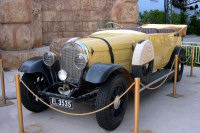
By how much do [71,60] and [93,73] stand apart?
0.63 meters

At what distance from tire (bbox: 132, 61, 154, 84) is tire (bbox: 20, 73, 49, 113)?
1616 millimetres

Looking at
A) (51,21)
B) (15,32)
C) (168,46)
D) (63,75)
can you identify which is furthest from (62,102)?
(51,21)

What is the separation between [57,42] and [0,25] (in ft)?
6.36

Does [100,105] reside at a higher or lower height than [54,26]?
lower

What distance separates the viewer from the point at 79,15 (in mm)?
9406

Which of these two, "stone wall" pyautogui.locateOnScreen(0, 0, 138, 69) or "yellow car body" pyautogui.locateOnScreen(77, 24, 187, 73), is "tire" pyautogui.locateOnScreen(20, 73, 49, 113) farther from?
"stone wall" pyautogui.locateOnScreen(0, 0, 138, 69)

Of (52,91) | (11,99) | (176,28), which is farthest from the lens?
(176,28)

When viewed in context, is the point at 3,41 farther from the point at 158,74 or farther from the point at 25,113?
the point at 158,74

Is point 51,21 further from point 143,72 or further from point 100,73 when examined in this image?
point 100,73

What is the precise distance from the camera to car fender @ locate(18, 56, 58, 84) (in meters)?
3.59

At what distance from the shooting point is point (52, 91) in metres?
3.54

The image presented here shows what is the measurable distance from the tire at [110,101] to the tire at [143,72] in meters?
0.50

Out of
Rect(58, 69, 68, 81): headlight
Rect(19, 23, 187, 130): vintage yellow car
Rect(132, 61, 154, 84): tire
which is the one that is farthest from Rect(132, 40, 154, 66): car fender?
Rect(58, 69, 68, 81): headlight

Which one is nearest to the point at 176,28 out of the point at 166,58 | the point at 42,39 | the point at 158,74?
the point at 166,58
